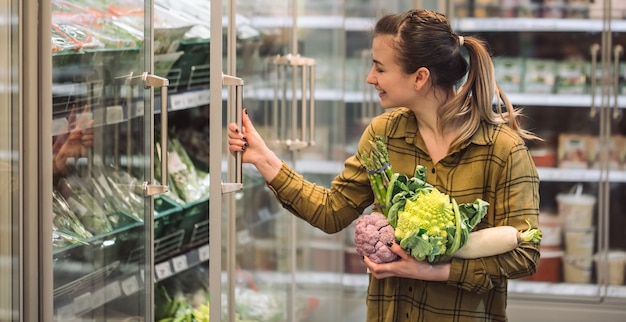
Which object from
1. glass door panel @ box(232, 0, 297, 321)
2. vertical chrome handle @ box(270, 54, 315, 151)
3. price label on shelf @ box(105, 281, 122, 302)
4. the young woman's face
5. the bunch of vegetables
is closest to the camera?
the bunch of vegetables

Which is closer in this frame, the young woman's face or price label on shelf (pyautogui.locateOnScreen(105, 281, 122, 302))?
the young woman's face

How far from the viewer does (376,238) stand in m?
2.22

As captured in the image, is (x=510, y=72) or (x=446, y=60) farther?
(x=510, y=72)

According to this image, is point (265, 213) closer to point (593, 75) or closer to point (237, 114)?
point (237, 114)

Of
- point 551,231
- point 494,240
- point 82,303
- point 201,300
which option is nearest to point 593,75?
point 551,231

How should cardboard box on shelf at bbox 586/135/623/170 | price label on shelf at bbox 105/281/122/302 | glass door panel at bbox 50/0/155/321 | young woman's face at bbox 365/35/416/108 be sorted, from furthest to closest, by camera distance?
cardboard box on shelf at bbox 586/135/623/170 → price label on shelf at bbox 105/281/122/302 → glass door panel at bbox 50/0/155/321 → young woman's face at bbox 365/35/416/108

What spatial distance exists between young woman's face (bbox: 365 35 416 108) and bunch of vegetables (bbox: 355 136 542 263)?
15 centimetres

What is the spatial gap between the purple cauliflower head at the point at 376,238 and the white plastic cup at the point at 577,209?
2938mm

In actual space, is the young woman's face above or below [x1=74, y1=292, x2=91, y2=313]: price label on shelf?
above

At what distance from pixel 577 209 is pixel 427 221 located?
3045 millimetres

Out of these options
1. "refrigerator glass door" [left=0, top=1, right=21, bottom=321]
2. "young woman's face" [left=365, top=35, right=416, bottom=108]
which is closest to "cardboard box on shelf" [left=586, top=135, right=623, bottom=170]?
"young woman's face" [left=365, top=35, right=416, bottom=108]

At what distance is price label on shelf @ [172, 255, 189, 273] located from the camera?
337cm

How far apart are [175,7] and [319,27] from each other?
4.08ft

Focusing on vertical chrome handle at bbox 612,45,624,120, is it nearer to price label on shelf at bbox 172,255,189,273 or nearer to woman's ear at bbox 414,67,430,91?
price label on shelf at bbox 172,255,189,273
